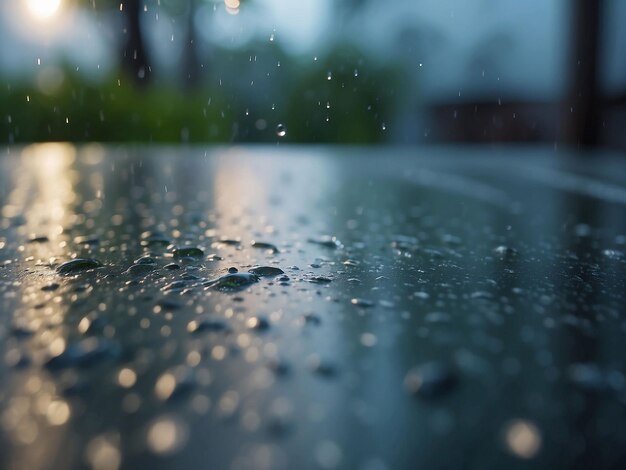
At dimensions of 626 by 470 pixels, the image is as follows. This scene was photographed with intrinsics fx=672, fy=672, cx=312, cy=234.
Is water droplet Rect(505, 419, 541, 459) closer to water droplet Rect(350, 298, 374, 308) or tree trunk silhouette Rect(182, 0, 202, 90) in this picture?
water droplet Rect(350, 298, 374, 308)

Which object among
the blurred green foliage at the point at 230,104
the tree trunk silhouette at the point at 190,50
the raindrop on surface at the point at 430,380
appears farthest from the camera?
the tree trunk silhouette at the point at 190,50

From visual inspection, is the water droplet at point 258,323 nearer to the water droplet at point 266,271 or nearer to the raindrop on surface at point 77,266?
the water droplet at point 266,271

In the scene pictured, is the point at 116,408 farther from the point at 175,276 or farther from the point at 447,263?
the point at 447,263

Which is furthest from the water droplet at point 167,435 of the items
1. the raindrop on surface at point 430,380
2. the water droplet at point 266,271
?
the water droplet at point 266,271

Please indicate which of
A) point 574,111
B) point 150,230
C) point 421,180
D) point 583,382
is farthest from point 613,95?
point 583,382

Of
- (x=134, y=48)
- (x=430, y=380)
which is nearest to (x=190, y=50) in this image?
(x=134, y=48)

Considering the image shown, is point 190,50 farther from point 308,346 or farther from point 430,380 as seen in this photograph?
point 430,380

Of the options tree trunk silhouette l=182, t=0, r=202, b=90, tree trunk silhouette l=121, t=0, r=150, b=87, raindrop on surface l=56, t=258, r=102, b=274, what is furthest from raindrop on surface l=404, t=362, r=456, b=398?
tree trunk silhouette l=182, t=0, r=202, b=90
